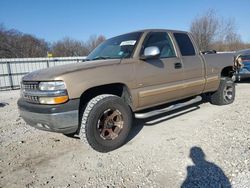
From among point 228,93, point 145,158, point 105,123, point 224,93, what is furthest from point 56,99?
point 228,93

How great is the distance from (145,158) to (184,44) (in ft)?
9.21

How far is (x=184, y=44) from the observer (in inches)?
191

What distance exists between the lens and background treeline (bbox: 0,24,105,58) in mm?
29438

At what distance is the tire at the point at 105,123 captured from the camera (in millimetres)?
3277

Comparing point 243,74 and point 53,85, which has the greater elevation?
point 53,85

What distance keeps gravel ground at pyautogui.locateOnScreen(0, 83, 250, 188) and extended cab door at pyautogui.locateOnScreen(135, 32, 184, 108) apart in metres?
0.71

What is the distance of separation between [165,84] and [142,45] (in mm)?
858

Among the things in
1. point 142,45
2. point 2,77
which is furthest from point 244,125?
point 2,77

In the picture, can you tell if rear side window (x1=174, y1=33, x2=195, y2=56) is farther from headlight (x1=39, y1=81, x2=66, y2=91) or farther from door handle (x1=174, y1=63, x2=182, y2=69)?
headlight (x1=39, y1=81, x2=66, y2=91)

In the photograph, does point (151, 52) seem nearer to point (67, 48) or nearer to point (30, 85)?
point (30, 85)

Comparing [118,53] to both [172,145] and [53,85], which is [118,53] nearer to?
[53,85]

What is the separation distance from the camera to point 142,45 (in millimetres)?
4020

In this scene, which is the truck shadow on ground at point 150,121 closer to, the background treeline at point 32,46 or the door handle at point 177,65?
the door handle at point 177,65

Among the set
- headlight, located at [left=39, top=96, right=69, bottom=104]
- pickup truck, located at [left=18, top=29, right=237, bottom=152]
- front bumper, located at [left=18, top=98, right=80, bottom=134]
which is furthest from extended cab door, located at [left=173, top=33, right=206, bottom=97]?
headlight, located at [left=39, top=96, right=69, bottom=104]
